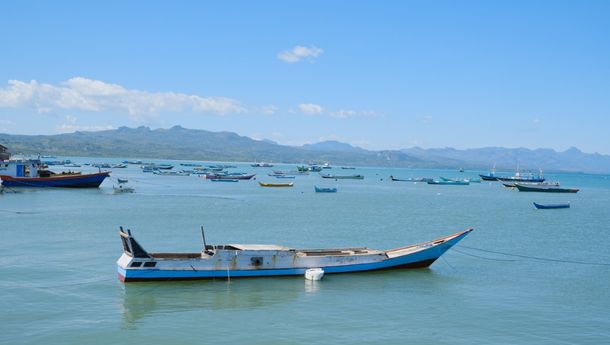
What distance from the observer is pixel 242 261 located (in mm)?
25141

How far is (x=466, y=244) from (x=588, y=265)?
7.87m

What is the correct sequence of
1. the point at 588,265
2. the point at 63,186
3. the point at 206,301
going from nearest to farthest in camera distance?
the point at 206,301
the point at 588,265
the point at 63,186

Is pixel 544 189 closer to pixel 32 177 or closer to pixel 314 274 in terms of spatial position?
pixel 32 177

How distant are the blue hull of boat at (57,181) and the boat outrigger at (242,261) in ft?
184

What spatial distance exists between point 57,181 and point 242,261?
59.3 m

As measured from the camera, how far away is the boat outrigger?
24.0 m

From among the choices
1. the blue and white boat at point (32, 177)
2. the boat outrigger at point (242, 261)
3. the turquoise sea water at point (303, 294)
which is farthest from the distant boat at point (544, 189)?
the boat outrigger at point (242, 261)

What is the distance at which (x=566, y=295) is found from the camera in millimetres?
25125

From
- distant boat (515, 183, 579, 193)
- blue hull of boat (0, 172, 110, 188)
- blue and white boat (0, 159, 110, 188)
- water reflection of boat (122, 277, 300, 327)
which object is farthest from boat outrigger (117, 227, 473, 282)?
distant boat (515, 183, 579, 193)

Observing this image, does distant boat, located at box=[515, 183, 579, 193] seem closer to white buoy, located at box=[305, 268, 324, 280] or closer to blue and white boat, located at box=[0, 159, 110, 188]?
blue and white boat, located at box=[0, 159, 110, 188]

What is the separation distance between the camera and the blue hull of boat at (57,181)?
73562 millimetres

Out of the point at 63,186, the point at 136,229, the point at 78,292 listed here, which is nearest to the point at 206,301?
the point at 78,292

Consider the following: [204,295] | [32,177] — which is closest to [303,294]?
[204,295]

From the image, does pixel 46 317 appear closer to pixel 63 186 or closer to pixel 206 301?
pixel 206 301
